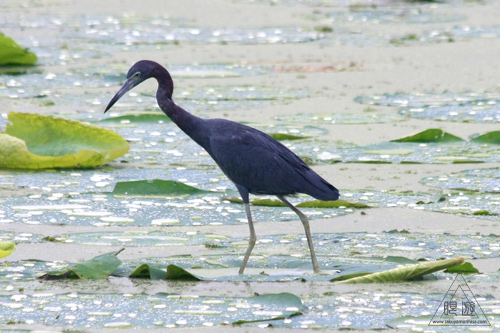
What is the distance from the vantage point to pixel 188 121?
4.68 m

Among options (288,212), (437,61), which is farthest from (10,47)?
(288,212)

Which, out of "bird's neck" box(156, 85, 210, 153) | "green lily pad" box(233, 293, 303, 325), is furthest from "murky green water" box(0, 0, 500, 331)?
"bird's neck" box(156, 85, 210, 153)

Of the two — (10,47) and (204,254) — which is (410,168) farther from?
(10,47)

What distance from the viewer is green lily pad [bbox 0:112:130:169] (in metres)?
5.84

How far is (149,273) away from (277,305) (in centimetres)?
59

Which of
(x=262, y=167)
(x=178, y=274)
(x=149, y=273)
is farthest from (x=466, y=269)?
(x=149, y=273)

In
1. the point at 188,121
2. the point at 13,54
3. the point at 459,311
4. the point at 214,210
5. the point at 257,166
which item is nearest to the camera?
the point at 459,311

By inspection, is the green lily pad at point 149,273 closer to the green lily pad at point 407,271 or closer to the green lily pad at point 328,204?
the green lily pad at point 407,271

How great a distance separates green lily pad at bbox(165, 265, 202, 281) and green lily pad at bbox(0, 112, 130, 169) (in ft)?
6.69

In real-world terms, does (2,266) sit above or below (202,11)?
below

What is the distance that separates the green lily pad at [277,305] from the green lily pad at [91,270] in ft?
1.93

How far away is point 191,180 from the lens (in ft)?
18.5

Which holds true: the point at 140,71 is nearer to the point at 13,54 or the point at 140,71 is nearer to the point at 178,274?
the point at 178,274

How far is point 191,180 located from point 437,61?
5.40 meters
